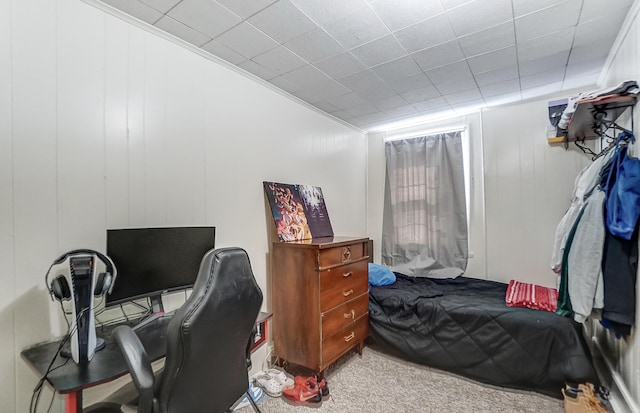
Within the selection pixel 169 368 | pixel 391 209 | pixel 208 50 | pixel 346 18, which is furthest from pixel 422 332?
pixel 208 50

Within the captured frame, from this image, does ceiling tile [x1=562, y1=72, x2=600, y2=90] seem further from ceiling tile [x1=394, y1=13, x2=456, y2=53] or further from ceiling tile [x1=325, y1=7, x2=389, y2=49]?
ceiling tile [x1=325, y1=7, x2=389, y2=49]

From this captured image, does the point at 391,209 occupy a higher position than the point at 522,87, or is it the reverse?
the point at 522,87

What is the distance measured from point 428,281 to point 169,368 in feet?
9.16

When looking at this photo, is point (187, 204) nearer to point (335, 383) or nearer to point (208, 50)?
point (208, 50)

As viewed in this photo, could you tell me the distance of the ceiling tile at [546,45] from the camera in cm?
197

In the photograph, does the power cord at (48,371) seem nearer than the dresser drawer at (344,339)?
Yes

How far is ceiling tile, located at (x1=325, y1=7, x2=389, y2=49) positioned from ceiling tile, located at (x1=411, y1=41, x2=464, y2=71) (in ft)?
1.40

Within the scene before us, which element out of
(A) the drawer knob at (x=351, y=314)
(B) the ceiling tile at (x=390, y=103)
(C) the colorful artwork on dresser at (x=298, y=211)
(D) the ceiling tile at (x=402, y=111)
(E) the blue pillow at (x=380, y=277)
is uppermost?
(B) the ceiling tile at (x=390, y=103)

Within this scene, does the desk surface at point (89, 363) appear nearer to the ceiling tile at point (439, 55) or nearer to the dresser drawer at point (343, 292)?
the dresser drawer at point (343, 292)

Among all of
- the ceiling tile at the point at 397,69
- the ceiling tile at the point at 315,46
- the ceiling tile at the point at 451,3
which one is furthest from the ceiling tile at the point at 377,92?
the ceiling tile at the point at 451,3

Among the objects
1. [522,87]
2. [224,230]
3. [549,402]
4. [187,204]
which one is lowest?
[549,402]

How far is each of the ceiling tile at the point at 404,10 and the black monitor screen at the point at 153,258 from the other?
170 cm

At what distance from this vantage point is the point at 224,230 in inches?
88.4

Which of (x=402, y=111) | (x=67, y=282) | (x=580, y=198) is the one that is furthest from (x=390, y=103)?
(x=67, y=282)
